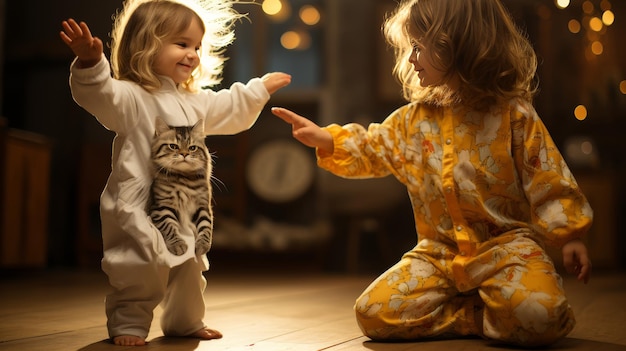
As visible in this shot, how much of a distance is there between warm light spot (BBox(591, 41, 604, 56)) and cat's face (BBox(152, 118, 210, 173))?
3.51 m

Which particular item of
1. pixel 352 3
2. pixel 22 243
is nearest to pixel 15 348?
pixel 22 243

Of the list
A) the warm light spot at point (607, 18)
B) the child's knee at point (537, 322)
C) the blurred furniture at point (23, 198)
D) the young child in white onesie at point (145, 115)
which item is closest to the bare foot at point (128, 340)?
the young child in white onesie at point (145, 115)

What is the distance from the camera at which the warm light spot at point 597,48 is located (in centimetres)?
425

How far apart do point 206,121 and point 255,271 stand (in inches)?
92.7

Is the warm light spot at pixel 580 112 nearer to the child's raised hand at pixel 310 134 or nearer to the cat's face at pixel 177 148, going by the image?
the child's raised hand at pixel 310 134

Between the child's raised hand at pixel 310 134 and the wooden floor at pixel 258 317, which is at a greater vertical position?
the child's raised hand at pixel 310 134

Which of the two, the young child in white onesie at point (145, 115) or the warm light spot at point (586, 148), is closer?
the young child in white onesie at point (145, 115)

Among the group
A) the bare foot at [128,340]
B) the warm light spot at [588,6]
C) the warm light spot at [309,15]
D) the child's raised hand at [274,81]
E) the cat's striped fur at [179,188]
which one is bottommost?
the bare foot at [128,340]

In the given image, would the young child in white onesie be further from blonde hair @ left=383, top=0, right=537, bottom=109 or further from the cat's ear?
blonde hair @ left=383, top=0, right=537, bottom=109

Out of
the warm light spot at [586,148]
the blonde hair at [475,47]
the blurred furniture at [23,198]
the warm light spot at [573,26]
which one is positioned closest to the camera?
the blonde hair at [475,47]

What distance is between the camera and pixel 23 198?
329 centimetres

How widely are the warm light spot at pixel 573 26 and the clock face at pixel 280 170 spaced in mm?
1744

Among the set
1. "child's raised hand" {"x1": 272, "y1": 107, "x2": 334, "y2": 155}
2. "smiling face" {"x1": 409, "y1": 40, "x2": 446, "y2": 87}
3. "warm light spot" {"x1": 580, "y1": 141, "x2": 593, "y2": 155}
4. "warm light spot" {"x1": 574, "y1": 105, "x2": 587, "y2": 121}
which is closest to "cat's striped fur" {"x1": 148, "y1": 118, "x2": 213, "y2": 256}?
"child's raised hand" {"x1": 272, "y1": 107, "x2": 334, "y2": 155}

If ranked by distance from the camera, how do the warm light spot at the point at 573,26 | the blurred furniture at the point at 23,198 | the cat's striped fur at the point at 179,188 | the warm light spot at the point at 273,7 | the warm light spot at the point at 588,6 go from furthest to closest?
the warm light spot at the point at 273,7 < the warm light spot at the point at 573,26 < the warm light spot at the point at 588,6 < the blurred furniture at the point at 23,198 < the cat's striped fur at the point at 179,188
